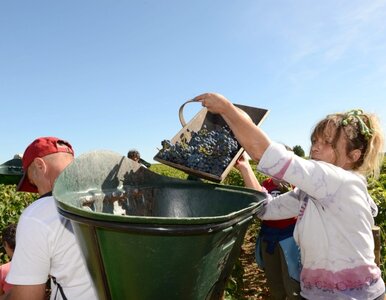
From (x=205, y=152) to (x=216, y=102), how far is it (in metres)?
0.51

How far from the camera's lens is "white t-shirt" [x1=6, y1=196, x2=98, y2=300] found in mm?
1550

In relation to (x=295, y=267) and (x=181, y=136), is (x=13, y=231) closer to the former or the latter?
(x=181, y=136)

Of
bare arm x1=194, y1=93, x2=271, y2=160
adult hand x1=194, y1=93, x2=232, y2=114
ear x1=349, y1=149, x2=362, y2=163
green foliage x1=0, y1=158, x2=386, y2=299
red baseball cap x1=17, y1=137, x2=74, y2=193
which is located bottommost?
green foliage x1=0, y1=158, x2=386, y2=299

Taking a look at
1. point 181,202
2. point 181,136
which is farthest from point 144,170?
point 181,136

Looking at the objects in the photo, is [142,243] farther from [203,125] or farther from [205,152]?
[203,125]

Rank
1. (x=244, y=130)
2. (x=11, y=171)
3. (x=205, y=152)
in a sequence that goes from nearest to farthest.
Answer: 1. (x=244, y=130)
2. (x=205, y=152)
3. (x=11, y=171)

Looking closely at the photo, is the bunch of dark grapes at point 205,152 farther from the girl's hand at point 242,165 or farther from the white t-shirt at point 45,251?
the white t-shirt at point 45,251

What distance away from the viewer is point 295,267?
2553 millimetres

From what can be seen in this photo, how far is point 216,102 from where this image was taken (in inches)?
61.8

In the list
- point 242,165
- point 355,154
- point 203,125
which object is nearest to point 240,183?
point 203,125

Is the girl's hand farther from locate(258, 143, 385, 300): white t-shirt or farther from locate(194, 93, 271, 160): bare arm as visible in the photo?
locate(194, 93, 271, 160): bare arm

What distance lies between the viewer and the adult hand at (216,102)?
1549 mm

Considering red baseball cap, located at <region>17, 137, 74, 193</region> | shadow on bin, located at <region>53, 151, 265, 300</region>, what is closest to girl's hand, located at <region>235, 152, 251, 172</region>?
shadow on bin, located at <region>53, 151, 265, 300</region>

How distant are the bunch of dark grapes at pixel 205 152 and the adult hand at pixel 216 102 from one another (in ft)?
1.55
